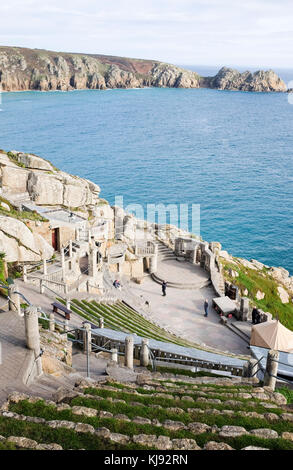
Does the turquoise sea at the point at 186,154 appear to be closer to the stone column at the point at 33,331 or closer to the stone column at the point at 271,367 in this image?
the stone column at the point at 271,367

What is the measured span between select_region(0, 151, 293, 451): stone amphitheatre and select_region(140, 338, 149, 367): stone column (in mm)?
62

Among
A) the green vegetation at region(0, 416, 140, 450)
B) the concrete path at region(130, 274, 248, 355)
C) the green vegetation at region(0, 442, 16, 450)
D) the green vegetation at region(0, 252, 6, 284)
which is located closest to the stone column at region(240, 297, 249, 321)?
the concrete path at region(130, 274, 248, 355)

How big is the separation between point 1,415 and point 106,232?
2371 cm

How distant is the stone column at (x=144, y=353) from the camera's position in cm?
1652

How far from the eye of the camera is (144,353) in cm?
1672

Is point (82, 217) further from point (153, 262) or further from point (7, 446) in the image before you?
point (7, 446)

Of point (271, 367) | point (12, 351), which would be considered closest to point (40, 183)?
point (12, 351)

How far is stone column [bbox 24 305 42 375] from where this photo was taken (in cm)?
1302

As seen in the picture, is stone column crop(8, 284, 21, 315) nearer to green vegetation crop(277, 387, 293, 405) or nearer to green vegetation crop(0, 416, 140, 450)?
green vegetation crop(0, 416, 140, 450)

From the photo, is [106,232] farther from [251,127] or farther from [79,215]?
[251,127]

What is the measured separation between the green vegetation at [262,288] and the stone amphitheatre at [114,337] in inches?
17.4

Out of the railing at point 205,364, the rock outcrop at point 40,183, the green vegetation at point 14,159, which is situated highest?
the green vegetation at point 14,159

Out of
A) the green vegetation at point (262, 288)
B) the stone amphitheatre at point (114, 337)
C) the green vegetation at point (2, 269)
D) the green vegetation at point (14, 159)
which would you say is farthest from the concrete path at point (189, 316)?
the green vegetation at point (14, 159)

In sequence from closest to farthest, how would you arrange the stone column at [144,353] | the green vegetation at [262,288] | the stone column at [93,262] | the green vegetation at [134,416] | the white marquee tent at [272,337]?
1. the green vegetation at [134,416]
2. the stone column at [144,353]
3. the white marquee tent at [272,337]
4. the stone column at [93,262]
5. the green vegetation at [262,288]
